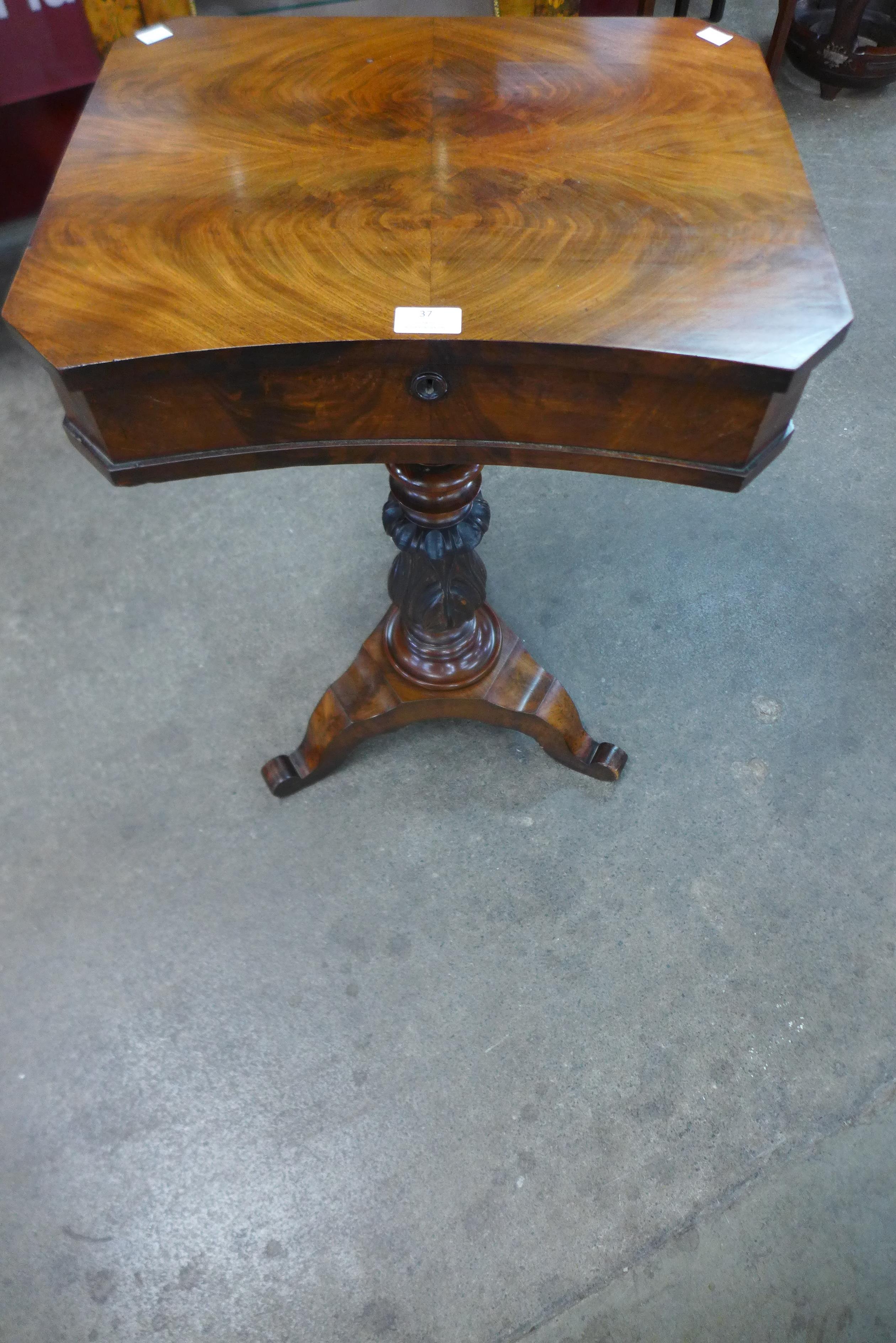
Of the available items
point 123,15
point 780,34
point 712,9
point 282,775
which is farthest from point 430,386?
point 712,9

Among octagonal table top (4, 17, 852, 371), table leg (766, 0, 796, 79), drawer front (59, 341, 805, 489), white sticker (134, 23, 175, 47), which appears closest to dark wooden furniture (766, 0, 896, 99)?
table leg (766, 0, 796, 79)

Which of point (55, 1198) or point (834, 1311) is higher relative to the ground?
point (834, 1311)

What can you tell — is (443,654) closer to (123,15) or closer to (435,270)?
(435,270)

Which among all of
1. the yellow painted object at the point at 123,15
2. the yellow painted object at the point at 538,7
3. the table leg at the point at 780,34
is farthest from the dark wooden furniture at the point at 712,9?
the yellow painted object at the point at 123,15

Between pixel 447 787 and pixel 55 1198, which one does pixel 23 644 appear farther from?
pixel 55 1198

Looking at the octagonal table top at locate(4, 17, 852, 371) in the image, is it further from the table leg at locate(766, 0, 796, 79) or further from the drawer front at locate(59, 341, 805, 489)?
the table leg at locate(766, 0, 796, 79)

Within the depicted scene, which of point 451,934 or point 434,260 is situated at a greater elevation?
point 434,260

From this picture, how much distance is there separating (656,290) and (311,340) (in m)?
0.30

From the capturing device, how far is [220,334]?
0.84 meters

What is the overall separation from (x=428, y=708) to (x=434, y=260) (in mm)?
717

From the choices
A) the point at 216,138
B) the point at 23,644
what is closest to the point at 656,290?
the point at 216,138

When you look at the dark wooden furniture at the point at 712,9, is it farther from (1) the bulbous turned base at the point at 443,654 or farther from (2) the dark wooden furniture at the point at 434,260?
(1) the bulbous turned base at the point at 443,654

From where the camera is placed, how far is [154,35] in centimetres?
119

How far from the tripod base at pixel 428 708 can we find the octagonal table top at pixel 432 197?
64 cm
